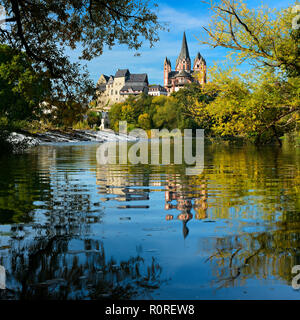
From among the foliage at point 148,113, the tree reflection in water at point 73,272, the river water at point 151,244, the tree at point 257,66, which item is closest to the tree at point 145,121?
the foliage at point 148,113

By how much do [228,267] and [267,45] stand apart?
70.3 feet

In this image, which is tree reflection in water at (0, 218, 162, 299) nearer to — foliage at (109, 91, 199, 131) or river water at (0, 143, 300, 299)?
river water at (0, 143, 300, 299)

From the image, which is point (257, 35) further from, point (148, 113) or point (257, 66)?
point (148, 113)

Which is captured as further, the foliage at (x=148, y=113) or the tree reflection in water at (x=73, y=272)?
the foliage at (x=148, y=113)

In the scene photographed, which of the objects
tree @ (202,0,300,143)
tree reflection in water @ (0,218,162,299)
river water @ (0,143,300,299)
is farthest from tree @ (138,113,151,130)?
tree reflection in water @ (0,218,162,299)

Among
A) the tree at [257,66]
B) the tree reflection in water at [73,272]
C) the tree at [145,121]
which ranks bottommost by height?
the tree reflection in water at [73,272]

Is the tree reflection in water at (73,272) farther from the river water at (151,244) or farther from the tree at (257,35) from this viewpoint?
the tree at (257,35)

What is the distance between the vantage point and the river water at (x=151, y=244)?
380 cm

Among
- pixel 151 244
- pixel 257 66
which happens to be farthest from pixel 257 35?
pixel 151 244

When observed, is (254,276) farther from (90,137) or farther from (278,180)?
(90,137)

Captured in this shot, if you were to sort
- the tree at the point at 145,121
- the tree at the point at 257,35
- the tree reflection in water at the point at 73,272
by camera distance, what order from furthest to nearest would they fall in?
the tree at the point at 145,121
the tree at the point at 257,35
the tree reflection in water at the point at 73,272

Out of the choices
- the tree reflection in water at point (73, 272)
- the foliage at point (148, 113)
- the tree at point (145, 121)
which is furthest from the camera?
the tree at point (145, 121)

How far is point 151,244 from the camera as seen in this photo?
524cm

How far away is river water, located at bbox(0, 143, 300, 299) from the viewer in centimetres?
380
